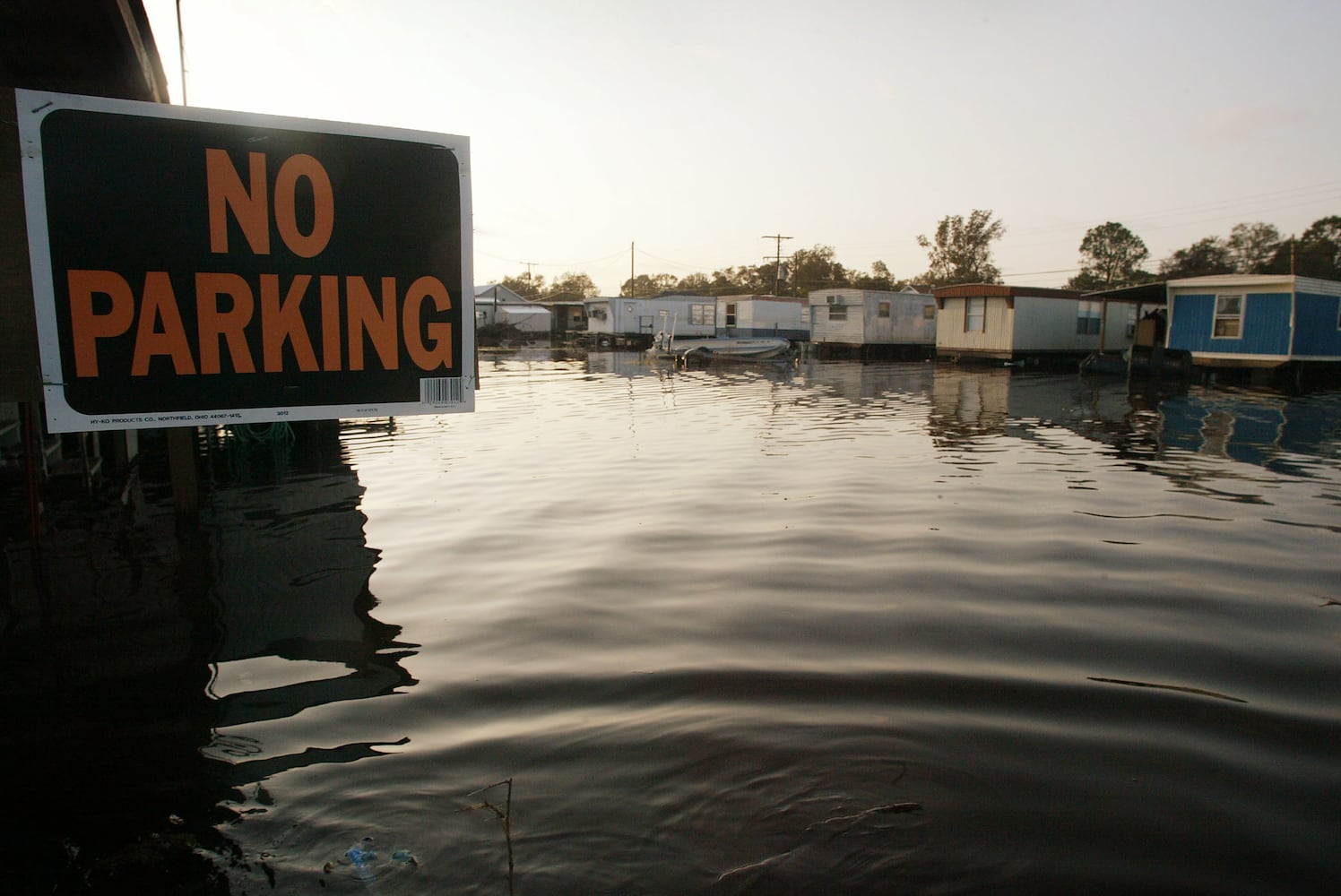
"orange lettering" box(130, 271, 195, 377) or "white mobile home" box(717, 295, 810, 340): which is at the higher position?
"white mobile home" box(717, 295, 810, 340)

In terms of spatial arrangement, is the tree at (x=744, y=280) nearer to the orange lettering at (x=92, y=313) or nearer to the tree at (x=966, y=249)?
the tree at (x=966, y=249)

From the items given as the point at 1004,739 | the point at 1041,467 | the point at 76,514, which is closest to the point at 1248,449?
the point at 1041,467

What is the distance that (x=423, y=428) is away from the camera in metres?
16.8

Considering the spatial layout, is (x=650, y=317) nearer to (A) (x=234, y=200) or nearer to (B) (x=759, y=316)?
(B) (x=759, y=316)

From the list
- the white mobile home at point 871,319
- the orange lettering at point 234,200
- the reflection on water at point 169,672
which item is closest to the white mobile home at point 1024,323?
the white mobile home at point 871,319

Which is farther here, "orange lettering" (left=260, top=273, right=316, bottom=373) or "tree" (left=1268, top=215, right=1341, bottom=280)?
"tree" (left=1268, top=215, right=1341, bottom=280)

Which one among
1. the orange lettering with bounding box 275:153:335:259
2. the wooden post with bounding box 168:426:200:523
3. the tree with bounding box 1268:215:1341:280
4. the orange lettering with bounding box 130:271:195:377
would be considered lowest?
the wooden post with bounding box 168:426:200:523

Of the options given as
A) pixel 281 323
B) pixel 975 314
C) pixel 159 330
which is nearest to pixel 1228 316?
pixel 975 314

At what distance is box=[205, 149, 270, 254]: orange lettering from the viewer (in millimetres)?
4113

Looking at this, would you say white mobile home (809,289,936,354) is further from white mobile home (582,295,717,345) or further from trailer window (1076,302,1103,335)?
white mobile home (582,295,717,345)

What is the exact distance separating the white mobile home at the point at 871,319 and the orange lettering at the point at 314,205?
141 ft

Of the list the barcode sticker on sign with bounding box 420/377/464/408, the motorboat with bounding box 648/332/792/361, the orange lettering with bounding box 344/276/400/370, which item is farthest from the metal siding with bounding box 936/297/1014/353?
the orange lettering with bounding box 344/276/400/370

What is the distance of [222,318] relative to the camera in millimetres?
4227

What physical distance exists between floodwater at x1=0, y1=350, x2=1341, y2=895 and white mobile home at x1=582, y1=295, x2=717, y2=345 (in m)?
46.3
